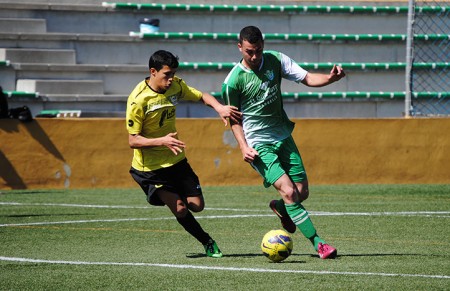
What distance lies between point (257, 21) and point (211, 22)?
106cm

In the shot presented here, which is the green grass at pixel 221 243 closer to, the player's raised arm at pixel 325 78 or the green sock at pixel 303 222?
the green sock at pixel 303 222

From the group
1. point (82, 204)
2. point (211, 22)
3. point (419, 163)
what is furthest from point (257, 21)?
point (82, 204)

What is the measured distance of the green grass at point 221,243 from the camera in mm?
7137

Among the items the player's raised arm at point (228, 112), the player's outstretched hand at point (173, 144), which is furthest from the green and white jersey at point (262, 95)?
the player's outstretched hand at point (173, 144)

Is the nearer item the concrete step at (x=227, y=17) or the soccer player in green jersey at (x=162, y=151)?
the soccer player in green jersey at (x=162, y=151)

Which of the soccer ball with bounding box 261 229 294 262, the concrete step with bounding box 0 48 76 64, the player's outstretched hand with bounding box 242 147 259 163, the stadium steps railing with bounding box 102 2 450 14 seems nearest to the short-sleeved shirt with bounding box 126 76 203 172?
A: the player's outstretched hand with bounding box 242 147 259 163

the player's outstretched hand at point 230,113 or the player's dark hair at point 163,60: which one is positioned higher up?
the player's dark hair at point 163,60

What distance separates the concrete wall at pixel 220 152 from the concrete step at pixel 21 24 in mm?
5244

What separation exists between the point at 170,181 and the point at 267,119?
1051mm

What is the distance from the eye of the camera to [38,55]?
21.2 metres

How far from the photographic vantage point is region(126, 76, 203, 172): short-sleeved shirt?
9.12 m

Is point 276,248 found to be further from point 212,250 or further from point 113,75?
point 113,75

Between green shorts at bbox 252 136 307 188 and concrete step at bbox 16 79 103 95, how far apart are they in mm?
12101

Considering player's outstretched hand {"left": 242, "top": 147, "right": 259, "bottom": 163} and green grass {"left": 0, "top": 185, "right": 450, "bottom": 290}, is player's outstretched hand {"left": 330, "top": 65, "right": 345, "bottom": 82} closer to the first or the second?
player's outstretched hand {"left": 242, "top": 147, "right": 259, "bottom": 163}
